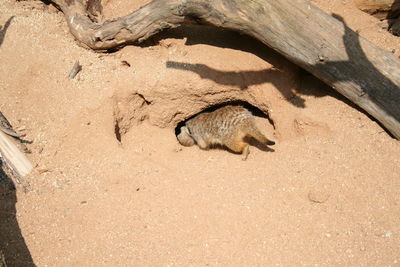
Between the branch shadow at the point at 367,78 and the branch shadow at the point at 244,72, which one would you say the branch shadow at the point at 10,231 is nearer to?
the branch shadow at the point at 244,72

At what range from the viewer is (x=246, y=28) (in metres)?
4.08

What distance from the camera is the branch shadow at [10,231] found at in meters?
3.24

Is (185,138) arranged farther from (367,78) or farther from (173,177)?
(367,78)

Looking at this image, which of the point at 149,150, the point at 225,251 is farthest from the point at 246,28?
the point at 225,251

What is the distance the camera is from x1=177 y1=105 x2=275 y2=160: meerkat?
4520 mm

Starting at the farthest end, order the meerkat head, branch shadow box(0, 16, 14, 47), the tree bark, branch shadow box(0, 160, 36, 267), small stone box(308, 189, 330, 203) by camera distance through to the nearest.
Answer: the meerkat head < branch shadow box(0, 16, 14, 47) < the tree bark < small stone box(308, 189, 330, 203) < branch shadow box(0, 160, 36, 267)

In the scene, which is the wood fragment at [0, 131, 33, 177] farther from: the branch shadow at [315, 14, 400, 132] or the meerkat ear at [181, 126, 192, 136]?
the branch shadow at [315, 14, 400, 132]

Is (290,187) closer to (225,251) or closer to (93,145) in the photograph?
(225,251)

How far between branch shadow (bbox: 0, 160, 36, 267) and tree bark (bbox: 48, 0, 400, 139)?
8.22 feet

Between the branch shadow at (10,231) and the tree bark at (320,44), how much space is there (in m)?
2.50

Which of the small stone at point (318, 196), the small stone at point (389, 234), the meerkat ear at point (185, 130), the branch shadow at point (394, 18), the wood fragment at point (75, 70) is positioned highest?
the branch shadow at point (394, 18)

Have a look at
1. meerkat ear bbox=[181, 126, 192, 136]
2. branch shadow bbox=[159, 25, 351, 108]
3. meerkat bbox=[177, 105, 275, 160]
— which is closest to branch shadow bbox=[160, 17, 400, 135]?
branch shadow bbox=[159, 25, 351, 108]

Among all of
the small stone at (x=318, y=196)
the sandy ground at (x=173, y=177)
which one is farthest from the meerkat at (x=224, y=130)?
the small stone at (x=318, y=196)

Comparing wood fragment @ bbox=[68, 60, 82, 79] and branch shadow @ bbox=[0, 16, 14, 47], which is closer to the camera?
wood fragment @ bbox=[68, 60, 82, 79]
